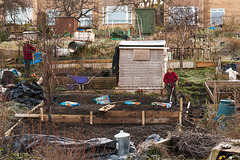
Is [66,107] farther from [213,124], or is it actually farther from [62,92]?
[213,124]

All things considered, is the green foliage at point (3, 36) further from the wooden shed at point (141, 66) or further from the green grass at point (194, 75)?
the green grass at point (194, 75)

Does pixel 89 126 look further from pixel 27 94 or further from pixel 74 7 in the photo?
pixel 74 7

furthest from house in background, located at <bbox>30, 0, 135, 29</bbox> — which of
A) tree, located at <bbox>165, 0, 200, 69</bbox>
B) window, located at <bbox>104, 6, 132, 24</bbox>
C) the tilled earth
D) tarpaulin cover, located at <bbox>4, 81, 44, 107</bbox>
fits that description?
tarpaulin cover, located at <bbox>4, 81, 44, 107</bbox>

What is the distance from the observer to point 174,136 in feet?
22.0

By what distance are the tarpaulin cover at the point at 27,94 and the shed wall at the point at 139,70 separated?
381 cm

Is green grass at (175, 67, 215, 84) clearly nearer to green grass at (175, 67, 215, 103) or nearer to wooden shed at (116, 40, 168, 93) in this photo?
green grass at (175, 67, 215, 103)

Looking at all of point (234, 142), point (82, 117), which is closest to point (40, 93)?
point (82, 117)

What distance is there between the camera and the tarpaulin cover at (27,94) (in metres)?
11.7

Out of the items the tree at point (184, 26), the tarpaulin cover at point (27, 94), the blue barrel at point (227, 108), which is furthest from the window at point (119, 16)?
the blue barrel at point (227, 108)

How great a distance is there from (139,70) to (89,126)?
6.03 metres

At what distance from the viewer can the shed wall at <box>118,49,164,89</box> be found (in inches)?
570

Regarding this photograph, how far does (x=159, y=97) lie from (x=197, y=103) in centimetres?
157

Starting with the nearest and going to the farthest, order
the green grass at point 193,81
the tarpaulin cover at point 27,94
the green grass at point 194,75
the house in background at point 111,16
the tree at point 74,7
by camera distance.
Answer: the tarpaulin cover at point 27,94 → the green grass at point 193,81 → the green grass at point 194,75 → the tree at point 74,7 → the house in background at point 111,16

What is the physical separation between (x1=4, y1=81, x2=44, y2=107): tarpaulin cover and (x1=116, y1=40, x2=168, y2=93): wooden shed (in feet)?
12.2
